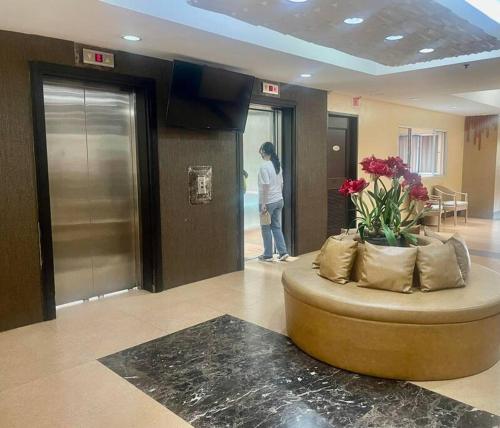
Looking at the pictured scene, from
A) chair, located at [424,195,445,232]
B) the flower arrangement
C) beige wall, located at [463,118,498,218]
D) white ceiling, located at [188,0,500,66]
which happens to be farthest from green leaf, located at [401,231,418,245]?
beige wall, located at [463,118,498,218]

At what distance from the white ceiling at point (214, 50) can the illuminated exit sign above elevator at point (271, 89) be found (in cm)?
11

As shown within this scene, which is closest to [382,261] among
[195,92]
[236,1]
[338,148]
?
[236,1]

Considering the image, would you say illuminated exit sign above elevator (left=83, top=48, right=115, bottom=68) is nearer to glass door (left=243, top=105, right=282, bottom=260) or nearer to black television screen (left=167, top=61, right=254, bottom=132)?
black television screen (left=167, top=61, right=254, bottom=132)

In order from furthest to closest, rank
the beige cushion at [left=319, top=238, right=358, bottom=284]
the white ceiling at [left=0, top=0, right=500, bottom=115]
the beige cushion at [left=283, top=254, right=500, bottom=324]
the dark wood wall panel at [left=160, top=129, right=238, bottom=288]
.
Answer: the dark wood wall panel at [left=160, top=129, right=238, bottom=288] → the beige cushion at [left=319, top=238, right=358, bottom=284] → the white ceiling at [left=0, top=0, right=500, bottom=115] → the beige cushion at [left=283, top=254, right=500, bottom=324]

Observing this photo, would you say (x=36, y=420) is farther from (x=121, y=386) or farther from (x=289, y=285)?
(x=289, y=285)

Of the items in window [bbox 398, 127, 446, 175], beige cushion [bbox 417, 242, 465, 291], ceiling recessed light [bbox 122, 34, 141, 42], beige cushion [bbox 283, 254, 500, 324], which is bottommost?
beige cushion [bbox 283, 254, 500, 324]

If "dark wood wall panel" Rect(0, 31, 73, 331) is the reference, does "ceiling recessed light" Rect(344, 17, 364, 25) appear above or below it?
above

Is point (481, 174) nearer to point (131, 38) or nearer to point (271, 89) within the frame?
point (271, 89)

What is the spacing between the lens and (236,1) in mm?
2881

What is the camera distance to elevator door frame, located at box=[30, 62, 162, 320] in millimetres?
3535

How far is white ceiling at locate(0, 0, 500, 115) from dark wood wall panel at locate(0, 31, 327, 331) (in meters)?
0.21

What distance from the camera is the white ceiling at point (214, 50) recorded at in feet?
9.57

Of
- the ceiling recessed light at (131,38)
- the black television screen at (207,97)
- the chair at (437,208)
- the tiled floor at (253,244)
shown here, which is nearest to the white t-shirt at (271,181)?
the black television screen at (207,97)

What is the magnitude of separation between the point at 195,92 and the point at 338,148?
315 cm
